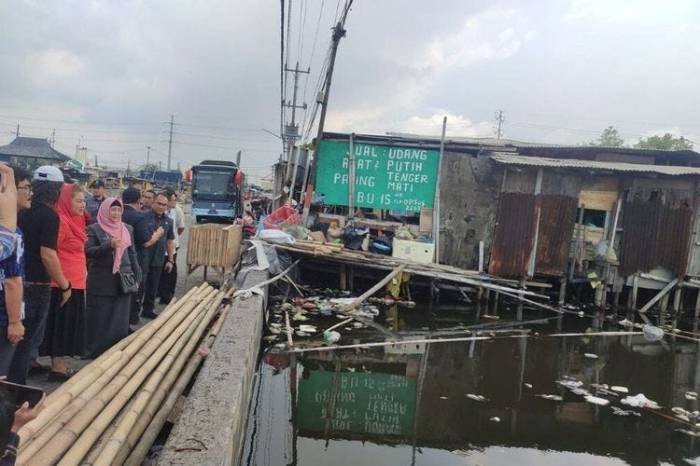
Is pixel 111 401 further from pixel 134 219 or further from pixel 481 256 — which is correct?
pixel 481 256

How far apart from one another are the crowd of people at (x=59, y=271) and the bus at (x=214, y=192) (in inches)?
560

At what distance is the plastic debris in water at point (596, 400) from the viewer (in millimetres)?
5758

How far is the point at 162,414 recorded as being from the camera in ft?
11.4

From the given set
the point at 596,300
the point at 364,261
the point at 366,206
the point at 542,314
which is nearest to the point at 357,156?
the point at 366,206

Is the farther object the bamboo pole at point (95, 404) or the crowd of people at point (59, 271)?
the crowd of people at point (59, 271)

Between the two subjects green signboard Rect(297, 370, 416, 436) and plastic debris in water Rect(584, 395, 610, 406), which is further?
plastic debris in water Rect(584, 395, 610, 406)

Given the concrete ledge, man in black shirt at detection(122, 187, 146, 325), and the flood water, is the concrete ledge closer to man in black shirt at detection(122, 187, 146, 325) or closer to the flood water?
the flood water

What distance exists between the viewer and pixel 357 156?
11711mm

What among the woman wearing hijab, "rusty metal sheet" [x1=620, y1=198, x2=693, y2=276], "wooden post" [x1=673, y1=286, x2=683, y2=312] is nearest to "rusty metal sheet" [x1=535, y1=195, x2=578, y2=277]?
"rusty metal sheet" [x1=620, y1=198, x2=693, y2=276]

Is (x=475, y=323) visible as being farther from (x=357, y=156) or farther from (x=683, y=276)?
(x=683, y=276)

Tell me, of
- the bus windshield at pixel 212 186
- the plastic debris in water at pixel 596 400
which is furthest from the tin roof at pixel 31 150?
the plastic debris in water at pixel 596 400

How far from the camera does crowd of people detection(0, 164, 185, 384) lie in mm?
2773

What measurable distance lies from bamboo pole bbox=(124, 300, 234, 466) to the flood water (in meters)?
0.80

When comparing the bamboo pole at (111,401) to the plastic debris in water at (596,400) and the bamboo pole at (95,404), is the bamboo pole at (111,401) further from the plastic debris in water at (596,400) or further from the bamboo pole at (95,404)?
the plastic debris in water at (596,400)
